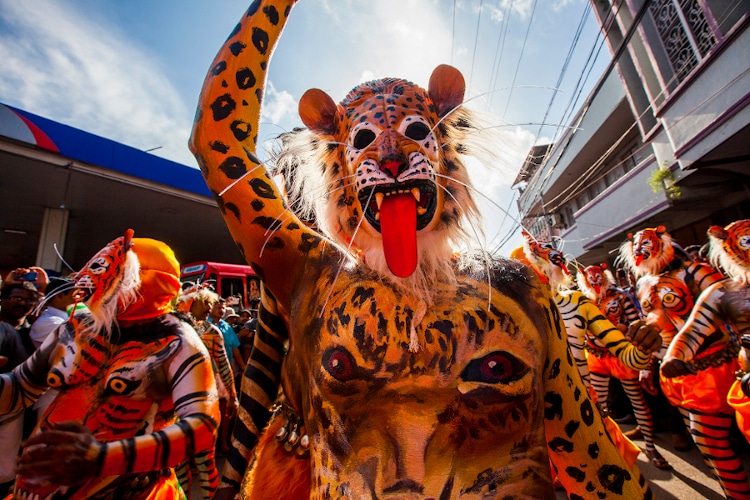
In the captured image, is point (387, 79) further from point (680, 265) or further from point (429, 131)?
point (680, 265)

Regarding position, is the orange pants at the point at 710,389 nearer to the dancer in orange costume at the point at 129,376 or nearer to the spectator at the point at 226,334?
the dancer in orange costume at the point at 129,376

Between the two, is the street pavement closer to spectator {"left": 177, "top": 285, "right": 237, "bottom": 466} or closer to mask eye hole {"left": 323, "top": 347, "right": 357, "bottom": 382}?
spectator {"left": 177, "top": 285, "right": 237, "bottom": 466}

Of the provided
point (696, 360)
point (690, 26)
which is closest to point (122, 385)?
point (696, 360)

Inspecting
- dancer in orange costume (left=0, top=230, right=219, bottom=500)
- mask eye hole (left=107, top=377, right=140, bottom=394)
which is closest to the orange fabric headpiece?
dancer in orange costume (left=0, top=230, right=219, bottom=500)

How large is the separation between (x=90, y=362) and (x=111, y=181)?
7.73 m

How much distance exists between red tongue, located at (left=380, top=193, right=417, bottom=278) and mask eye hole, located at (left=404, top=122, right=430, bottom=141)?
22cm

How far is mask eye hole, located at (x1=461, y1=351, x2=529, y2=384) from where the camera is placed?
0.98 m

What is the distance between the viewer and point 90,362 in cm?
201

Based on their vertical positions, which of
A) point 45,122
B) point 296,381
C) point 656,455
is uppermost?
point 45,122

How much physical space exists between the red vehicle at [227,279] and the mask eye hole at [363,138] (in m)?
9.24

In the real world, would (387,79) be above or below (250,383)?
above

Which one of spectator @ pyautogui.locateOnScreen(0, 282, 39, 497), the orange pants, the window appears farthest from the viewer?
the window

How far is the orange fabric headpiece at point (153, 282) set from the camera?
2.18 meters

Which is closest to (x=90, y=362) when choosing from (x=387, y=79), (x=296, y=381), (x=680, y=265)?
(x=296, y=381)
